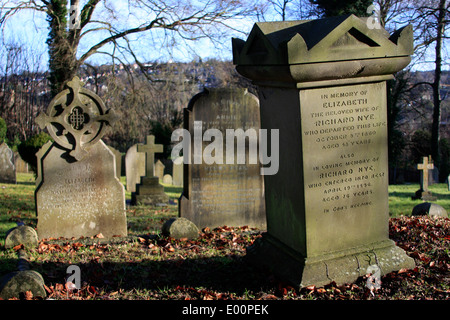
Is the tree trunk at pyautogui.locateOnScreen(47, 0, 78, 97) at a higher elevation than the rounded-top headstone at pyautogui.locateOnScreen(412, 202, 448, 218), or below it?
higher

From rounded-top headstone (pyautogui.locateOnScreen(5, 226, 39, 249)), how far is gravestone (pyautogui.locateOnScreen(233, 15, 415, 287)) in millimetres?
3464

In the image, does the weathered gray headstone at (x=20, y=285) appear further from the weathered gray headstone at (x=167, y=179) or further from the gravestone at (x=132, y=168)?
the weathered gray headstone at (x=167, y=179)

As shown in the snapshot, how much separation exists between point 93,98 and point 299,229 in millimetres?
5004

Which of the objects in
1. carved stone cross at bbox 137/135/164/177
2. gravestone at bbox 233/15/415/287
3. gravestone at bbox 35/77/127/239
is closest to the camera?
gravestone at bbox 233/15/415/287

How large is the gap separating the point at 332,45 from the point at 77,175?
5.05 meters

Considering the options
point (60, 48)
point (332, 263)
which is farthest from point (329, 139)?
point (60, 48)

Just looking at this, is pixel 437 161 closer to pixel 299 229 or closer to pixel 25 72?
pixel 299 229

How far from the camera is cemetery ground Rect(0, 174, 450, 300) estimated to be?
421cm

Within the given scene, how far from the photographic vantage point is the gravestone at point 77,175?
25.2 ft

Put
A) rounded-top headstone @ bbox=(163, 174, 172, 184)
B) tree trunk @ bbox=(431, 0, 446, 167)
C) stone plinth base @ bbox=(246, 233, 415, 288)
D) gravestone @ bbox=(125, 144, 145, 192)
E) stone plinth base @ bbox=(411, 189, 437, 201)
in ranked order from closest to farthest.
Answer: stone plinth base @ bbox=(246, 233, 415, 288) < stone plinth base @ bbox=(411, 189, 437, 201) < gravestone @ bbox=(125, 144, 145, 192) < rounded-top headstone @ bbox=(163, 174, 172, 184) < tree trunk @ bbox=(431, 0, 446, 167)

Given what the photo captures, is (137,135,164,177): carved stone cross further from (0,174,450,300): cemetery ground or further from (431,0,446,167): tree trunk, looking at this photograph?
(431,0,446,167): tree trunk

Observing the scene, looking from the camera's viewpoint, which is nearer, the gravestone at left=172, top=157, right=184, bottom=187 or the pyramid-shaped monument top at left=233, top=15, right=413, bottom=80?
the pyramid-shaped monument top at left=233, top=15, right=413, bottom=80

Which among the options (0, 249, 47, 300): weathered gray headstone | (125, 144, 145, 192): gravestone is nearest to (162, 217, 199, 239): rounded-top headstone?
(0, 249, 47, 300): weathered gray headstone

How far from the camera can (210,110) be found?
27.4 ft
